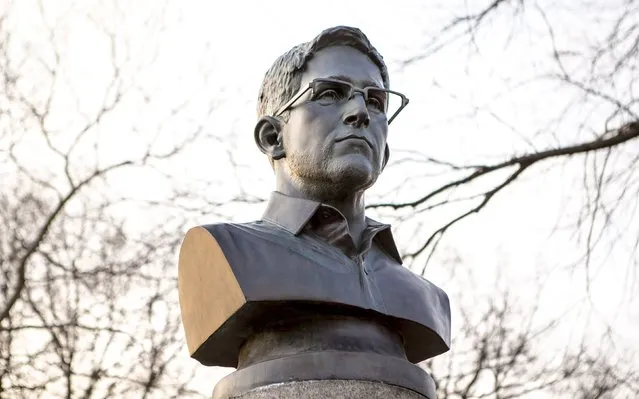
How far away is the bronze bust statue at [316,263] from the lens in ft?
11.9

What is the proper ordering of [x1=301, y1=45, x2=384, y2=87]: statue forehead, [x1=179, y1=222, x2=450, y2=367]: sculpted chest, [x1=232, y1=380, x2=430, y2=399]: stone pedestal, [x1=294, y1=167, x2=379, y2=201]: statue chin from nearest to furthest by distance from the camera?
[x1=232, y1=380, x2=430, y2=399]: stone pedestal → [x1=179, y1=222, x2=450, y2=367]: sculpted chest → [x1=294, y1=167, x2=379, y2=201]: statue chin → [x1=301, y1=45, x2=384, y2=87]: statue forehead

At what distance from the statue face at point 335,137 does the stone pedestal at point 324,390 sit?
0.88 m

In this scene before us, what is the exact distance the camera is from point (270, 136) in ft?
14.1

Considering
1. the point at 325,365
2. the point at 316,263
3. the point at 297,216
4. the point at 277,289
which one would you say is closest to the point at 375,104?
the point at 297,216

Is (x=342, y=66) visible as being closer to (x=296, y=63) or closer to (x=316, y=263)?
(x=296, y=63)

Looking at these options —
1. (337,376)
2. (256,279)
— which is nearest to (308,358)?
(337,376)

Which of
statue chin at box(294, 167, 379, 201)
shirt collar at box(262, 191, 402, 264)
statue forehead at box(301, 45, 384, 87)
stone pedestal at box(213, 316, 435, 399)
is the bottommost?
stone pedestal at box(213, 316, 435, 399)

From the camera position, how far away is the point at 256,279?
142 inches

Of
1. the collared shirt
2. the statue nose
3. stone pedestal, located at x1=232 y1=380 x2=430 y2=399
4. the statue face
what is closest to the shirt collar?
the collared shirt

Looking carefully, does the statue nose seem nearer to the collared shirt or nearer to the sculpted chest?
the collared shirt

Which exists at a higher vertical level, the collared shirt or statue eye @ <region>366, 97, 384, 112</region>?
statue eye @ <region>366, 97, 384, 112</region>

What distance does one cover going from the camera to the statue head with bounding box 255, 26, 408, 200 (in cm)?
401

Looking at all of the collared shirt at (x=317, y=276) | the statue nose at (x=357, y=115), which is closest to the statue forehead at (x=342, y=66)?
the statue nose at (x=357, y=115)

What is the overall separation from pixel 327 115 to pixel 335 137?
0.38ft
